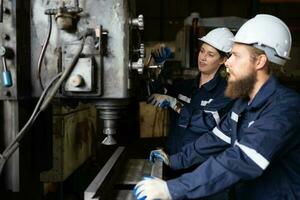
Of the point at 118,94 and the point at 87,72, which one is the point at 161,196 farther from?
the point at 87,72

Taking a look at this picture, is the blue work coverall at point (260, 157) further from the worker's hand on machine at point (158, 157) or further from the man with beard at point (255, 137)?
the worker's hand on machine at point (158, 157)

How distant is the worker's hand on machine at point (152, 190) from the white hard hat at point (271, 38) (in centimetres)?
67

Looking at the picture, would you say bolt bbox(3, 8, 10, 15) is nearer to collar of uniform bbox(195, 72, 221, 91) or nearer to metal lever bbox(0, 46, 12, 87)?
metal lever bbox(0, 46, 12, 87)

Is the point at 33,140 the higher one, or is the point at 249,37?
the point at 249,37

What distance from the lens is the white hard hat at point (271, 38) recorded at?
4.61 feet

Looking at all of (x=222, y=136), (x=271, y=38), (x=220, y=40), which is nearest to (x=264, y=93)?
(x=271, y=38)

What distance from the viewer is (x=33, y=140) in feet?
4.48

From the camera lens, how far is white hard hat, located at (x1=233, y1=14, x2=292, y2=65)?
4.61 feet

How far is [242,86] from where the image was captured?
1446 millimetres

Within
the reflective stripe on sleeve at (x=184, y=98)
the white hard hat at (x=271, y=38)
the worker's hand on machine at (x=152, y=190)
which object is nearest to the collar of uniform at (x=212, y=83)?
the reflective stripe on sleeve at (x=184, y=98)

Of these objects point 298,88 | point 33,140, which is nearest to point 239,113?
point 33,140

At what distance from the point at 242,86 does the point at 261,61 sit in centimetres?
12

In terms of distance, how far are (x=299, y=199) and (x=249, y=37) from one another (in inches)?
25.8

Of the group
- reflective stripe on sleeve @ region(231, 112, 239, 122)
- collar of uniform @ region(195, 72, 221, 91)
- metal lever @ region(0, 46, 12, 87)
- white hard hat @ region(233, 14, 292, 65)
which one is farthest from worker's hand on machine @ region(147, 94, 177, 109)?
metal lever @ region(0, 46, 12, 87)
